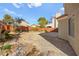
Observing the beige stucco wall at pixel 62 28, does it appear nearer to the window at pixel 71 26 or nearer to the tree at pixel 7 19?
the window at pixel 71 26

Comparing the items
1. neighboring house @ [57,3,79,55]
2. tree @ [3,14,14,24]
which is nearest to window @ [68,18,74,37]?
neighboring house @ [57,3,79,55]

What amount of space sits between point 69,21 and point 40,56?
92 centimetres

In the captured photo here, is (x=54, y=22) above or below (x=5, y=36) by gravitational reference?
above

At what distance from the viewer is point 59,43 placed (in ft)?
20.7

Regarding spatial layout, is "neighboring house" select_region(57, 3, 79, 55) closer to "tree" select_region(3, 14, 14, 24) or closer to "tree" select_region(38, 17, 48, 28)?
"tree" select_region(38, 17, 48, 28)

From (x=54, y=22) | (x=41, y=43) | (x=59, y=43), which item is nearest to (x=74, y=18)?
(x=54, y=22)

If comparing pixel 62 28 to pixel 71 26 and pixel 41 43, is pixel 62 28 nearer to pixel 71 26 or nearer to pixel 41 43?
pixel 71 26

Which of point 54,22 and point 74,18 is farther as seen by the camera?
point 54,22

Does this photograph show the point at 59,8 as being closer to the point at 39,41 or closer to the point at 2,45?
the point at 39,41

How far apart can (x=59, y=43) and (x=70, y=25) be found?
1.42 feet

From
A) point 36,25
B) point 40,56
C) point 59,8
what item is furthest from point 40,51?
point 59,8

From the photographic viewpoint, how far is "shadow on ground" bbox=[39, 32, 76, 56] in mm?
6223

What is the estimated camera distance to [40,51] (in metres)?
6.25

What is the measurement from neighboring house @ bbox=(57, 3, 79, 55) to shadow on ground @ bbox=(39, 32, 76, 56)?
0.25 feet
